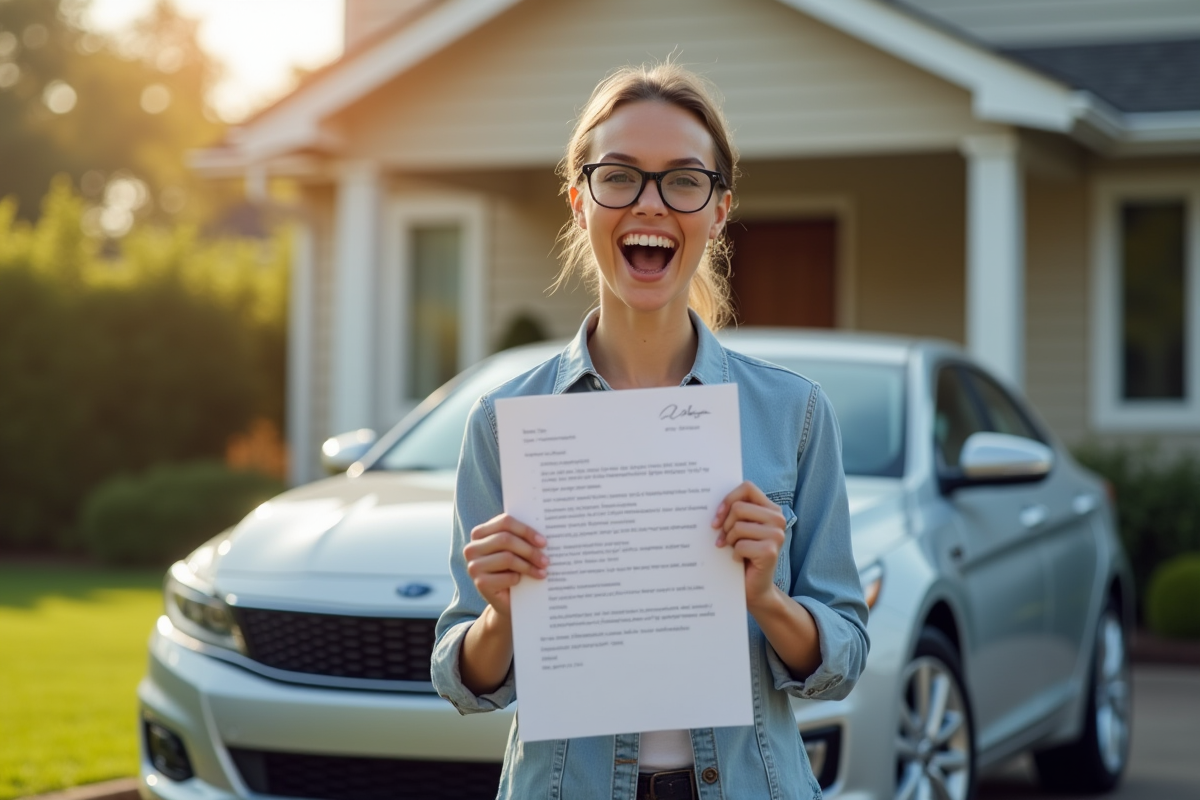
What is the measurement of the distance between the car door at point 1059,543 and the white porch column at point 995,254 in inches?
161

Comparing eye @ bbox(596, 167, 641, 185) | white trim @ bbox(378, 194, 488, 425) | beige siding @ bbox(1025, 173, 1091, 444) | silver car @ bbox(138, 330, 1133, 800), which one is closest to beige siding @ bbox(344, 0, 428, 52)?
white trim @ bbox(378, 194, 488, 425)

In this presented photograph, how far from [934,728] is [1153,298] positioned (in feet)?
29.0

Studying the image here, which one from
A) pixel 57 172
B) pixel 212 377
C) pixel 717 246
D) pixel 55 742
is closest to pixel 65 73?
pixel 57 172

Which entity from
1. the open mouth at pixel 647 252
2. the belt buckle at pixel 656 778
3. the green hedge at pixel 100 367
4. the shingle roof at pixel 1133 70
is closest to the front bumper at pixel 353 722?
the belt buckle at pixel 656 778

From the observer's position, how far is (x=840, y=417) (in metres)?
5.69

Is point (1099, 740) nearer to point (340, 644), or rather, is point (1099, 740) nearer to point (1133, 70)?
point (340, 644)

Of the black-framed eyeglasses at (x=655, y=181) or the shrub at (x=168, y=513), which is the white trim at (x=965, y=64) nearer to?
the shrub at (x=168, y=513)

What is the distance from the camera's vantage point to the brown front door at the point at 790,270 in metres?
14.3

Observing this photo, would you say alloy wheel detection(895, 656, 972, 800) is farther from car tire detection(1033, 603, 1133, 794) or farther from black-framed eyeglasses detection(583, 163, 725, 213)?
black-framed eyeglasses detection(583, 163, 725, 213)

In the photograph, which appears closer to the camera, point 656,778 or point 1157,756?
point 656,778

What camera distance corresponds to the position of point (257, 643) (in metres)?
4.70

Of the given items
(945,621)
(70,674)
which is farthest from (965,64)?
(70,674)

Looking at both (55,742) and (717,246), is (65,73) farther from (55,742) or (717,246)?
(717,246)

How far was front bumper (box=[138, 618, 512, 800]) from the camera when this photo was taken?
4359 mm
